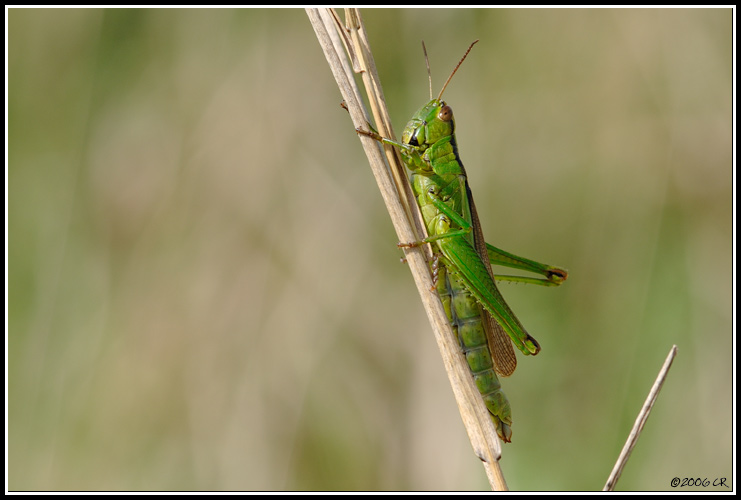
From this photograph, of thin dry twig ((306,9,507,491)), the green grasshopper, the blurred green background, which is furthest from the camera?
the blurred green background

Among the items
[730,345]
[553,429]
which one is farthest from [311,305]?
[730,345]

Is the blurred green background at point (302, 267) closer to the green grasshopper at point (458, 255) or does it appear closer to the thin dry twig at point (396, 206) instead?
the green grasshopper at point (458, 255)

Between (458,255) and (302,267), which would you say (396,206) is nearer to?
(458,255)

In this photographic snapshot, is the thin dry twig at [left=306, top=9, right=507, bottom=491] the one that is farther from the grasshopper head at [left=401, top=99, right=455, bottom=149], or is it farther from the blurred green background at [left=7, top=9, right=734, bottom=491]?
the blurred green background at [left=7, top=9, right=734, bottom=491]

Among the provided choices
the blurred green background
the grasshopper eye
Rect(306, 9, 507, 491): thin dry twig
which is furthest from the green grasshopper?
the blurred green background

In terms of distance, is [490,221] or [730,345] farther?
[490,221]

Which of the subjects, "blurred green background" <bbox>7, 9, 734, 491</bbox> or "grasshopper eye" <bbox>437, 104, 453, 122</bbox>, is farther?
"blurred green background" <bbox>7, 9, 734, 491</bbox>

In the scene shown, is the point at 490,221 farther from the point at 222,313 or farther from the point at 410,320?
the point at 222,313

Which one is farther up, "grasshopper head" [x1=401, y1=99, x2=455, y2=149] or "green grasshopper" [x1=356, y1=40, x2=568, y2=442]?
"grasshopper head" [x1=401, y1=99, x2=455, y2=149]
